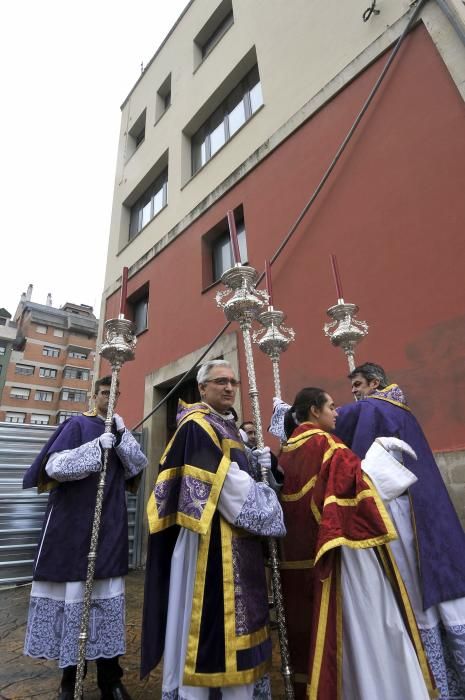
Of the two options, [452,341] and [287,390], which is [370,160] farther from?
[287,390]

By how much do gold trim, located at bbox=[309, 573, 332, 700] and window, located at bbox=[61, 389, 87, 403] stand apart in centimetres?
3711

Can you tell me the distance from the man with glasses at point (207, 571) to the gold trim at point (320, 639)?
22 cm

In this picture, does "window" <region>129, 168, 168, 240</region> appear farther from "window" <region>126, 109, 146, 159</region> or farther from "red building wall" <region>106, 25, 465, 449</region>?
"red building wall" <region>106, 25, 465, 449</region>

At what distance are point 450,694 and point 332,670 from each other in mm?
1014

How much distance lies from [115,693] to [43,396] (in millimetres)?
36477

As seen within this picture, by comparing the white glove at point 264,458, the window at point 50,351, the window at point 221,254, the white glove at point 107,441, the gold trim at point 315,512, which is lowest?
the gold trim at point 315,512

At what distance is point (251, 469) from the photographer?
2.19 meters

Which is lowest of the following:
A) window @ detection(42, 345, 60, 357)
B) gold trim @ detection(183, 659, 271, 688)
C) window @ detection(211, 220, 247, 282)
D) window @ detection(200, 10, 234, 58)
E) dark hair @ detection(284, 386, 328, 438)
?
gold trim @ detection(183, 659, 271, 688)

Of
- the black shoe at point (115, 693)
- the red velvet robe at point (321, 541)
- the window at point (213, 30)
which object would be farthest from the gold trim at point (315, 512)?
the window at point (213, 30)

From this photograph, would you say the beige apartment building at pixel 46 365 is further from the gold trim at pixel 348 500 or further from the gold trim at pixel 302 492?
the gold trim at pixel 348 500

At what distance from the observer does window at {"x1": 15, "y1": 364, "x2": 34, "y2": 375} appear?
34.2 m

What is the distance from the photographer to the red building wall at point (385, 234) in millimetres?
3623

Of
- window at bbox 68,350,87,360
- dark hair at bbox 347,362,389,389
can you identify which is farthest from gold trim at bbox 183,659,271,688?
window at bbox 68,350,87,360

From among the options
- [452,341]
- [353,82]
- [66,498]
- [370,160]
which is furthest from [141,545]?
[353,82]
